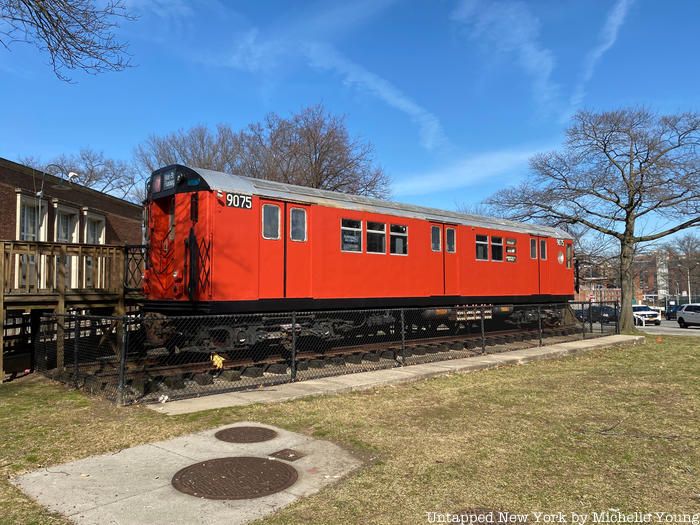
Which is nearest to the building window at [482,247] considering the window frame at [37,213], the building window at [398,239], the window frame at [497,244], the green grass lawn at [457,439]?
the window frame at [497,244]

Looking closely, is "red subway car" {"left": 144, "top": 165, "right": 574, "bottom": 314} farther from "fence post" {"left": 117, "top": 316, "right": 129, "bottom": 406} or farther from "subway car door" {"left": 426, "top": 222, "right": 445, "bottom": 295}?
"fence post" {"left": 117, "top": 316, "right": 129, "bottom": 406}

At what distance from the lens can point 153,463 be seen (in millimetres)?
5125

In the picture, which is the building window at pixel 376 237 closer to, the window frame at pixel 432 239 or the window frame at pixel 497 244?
the window frame at pixel 432 239

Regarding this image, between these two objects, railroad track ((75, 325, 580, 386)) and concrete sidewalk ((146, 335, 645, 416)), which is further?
railroad track ((75, 325, 580, 386))

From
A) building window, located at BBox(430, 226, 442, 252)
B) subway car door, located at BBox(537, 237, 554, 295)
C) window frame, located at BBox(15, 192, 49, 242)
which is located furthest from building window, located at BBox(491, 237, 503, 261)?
window frame, located at BBox(15, 192, 49, 242)

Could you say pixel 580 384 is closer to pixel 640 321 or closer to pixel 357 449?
pixel 357 449

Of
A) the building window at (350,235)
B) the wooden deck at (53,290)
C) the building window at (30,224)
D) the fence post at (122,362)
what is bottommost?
the fence post at (122,362)

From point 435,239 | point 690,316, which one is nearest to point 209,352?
point 435,239

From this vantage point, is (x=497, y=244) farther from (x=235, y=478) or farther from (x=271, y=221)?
(x=235, y=478)

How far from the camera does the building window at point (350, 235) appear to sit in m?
11.9

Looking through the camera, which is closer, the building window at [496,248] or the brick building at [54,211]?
the brick building at [54,211]

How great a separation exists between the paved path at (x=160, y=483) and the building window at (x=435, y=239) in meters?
9.00

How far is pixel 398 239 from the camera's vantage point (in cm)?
1323

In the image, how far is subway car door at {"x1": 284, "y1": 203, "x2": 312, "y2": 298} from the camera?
10.8m
